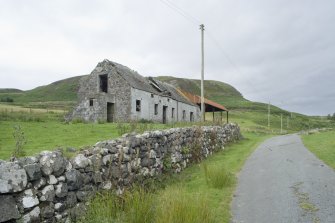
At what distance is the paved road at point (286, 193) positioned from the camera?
691 cm

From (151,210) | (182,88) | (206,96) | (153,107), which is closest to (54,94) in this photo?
(182,88)

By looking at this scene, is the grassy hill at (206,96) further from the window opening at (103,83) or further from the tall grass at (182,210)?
the tall grass at (182,210)

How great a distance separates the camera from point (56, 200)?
5.78 meters

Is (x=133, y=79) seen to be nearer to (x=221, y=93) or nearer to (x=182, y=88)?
(x=182, y=88)

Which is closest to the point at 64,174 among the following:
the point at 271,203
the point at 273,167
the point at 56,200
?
the point at 56,200

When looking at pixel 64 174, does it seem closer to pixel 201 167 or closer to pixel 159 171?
pixel 159 171

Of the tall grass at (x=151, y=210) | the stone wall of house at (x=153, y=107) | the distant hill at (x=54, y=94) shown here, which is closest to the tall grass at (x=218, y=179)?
the tall grass at (x=151, y=210)

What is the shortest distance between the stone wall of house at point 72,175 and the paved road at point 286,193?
8.70 feet

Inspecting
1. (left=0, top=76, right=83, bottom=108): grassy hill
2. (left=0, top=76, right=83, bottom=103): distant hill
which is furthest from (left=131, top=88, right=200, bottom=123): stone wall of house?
(left=0, top=76, right=83, bottom=103): distant hill

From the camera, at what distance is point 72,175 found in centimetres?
619

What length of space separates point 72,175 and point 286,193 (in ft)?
17.8

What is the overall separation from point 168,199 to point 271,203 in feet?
10.0

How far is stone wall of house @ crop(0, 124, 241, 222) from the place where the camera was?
496 cm

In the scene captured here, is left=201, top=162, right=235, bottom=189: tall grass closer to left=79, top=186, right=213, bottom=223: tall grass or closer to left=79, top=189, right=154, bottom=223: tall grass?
left=79, top=186, right=213, bottom=223: tall grass
